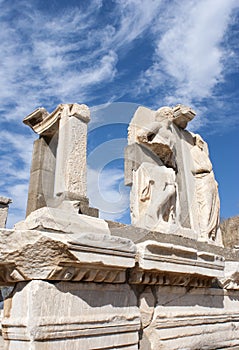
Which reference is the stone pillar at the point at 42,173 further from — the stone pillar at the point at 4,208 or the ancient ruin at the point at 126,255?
the stone pillar at the point at 4,208

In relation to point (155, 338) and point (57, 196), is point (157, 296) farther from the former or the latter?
point (57, 196)

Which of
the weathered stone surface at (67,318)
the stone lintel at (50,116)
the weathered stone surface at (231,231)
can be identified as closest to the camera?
the weathered stone surface at (67,318)

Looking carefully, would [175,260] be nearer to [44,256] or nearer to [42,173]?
[44,256]

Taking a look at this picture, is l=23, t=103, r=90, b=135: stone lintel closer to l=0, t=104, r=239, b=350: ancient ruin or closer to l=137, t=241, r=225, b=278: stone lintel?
l=0, t=104, r=239, b=350: ancient ruin

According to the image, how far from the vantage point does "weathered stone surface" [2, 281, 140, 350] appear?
2.27 metres

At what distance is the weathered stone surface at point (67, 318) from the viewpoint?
2266 millimetres

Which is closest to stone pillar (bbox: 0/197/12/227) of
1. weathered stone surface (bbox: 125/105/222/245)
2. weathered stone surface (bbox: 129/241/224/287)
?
weathered stone surface (bbox: 125/105/222/245)

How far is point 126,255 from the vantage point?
111 inches

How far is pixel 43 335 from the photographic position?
225cm

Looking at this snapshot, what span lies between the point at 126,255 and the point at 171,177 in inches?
67.1

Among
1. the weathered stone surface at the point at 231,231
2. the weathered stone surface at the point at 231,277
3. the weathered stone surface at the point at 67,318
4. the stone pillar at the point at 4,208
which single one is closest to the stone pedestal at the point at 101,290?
the weathered stone surface at the point at 67,318

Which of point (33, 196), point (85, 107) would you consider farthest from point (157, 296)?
point (85, 107)

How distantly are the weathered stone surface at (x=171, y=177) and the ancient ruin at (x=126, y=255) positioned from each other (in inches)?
0.6

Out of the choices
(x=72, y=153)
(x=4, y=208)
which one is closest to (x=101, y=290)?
(x=72, y=153)
